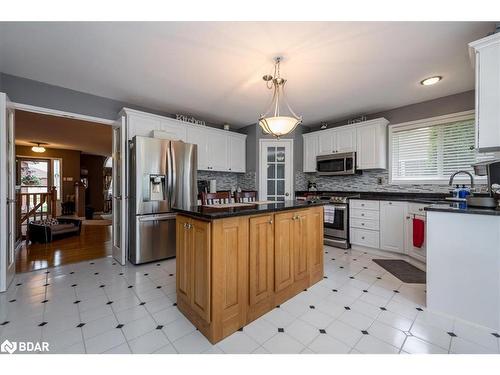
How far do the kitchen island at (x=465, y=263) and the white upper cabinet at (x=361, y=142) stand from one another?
2.13 metres

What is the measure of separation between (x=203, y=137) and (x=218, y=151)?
1.39ft

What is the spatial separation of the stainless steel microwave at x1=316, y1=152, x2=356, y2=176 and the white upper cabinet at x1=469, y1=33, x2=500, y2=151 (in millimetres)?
2303

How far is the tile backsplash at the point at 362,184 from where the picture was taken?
3.65 m

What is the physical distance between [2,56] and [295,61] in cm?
306

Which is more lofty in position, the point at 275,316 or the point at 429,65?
the point at 429,65

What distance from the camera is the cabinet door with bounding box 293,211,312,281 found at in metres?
2.21

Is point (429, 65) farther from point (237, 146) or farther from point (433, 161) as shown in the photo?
point (237, 146)

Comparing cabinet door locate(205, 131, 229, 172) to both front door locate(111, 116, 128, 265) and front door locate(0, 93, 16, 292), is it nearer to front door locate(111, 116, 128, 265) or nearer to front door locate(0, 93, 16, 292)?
front door locate(111, 116, 128, 265)

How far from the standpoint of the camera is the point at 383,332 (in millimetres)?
1706

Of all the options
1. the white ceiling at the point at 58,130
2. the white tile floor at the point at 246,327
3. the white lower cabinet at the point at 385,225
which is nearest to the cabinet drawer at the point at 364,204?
the white lower cabinet at the point at 385,225

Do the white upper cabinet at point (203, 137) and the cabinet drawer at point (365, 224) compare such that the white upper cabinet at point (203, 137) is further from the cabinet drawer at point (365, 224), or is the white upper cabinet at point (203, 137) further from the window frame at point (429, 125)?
the window frame at point (429, 125)

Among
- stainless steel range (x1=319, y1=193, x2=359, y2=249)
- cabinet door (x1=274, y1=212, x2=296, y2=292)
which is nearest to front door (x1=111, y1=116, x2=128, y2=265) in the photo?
cabinet door (x1=274, y1=212, x2=296, y2=292)

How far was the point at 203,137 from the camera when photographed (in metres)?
4.18
